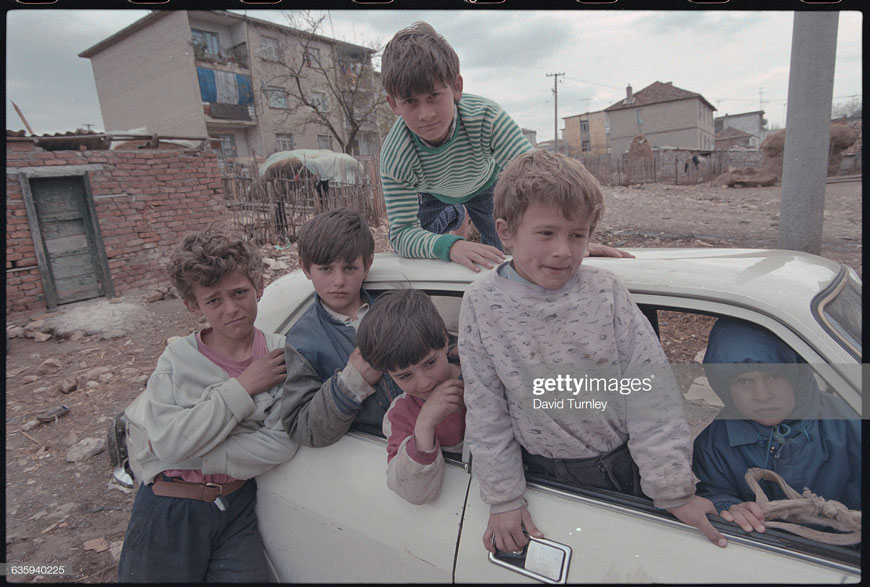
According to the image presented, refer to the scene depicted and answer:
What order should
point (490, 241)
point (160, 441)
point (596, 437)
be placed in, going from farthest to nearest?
point (490, 241)
point (160, 441)
point (596, 437)

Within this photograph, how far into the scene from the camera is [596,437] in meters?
1.20

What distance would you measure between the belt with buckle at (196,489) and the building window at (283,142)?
25.0m

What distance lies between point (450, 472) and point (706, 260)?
100 cm

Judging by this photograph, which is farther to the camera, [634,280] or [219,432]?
[219,432]

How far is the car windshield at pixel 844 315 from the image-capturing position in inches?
43.6

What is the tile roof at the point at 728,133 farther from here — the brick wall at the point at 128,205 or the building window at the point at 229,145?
the building window at the point at 229,145

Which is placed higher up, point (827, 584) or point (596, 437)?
point (596, 437)

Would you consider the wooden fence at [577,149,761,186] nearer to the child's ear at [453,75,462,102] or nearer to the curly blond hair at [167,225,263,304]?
the child's ear at [453,75,462,102]

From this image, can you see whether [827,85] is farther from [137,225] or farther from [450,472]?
[137,225]

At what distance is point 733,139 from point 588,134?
7.67 meters

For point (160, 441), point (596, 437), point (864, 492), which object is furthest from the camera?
point (160, 441)

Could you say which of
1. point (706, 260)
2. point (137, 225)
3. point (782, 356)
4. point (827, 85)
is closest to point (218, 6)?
point (706, 260)

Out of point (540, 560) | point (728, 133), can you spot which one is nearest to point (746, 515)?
point (540, 560)

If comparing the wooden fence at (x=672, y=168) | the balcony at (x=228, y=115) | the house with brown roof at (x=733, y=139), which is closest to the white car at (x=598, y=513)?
the wooden fence at (x=672, y=168)
